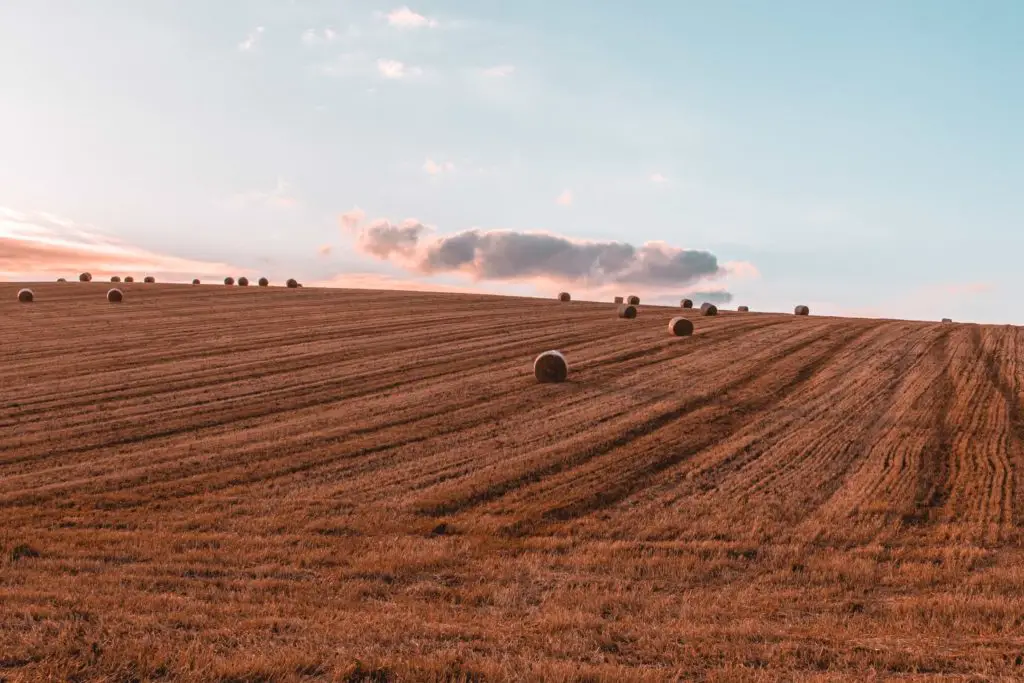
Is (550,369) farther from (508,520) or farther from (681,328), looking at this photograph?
(681,328)

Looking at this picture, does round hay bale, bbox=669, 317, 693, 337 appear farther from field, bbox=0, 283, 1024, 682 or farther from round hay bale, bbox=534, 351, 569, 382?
round hay bale, bbox=534, 351, 569, 382

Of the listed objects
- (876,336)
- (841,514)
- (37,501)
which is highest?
(876,336)

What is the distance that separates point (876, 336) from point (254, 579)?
3070 cm

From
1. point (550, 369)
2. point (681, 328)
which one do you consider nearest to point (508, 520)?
point (550, 369)

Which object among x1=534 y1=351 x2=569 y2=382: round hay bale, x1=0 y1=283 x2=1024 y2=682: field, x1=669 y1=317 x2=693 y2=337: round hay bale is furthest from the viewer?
x1=669 y1=317 x2=693 y2=337: round hay bale

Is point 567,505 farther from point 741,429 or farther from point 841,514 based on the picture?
point 741,429

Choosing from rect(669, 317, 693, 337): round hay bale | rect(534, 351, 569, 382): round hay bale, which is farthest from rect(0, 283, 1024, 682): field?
rect(669, 317, 693, 337): round hay bale

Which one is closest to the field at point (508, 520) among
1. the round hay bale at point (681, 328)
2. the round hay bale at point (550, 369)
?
the round hay bale at point (550, 369)

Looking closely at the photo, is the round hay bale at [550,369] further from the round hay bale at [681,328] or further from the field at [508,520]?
the round hay bale at [681,328]

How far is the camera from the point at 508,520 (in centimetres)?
1133

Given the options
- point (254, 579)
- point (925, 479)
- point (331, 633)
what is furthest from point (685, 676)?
point (925, 479)

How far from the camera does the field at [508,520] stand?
6.99 meters

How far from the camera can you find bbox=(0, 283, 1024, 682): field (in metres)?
6.99

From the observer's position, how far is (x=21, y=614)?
7438mm
